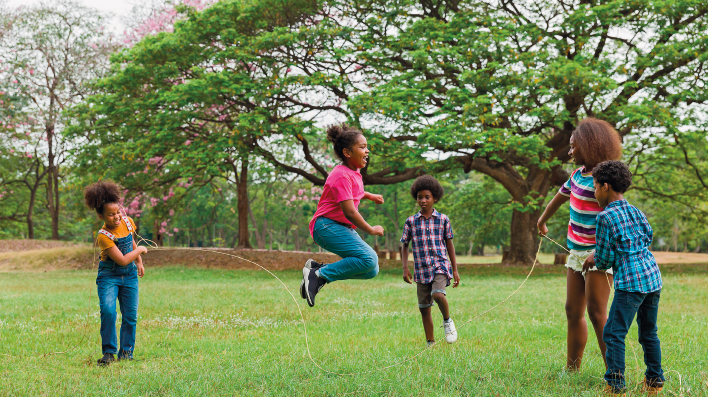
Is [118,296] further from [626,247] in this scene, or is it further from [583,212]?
[626,247]

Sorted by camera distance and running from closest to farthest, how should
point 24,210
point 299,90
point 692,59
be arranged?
point 692,59 < point 299,90 < point 24,210

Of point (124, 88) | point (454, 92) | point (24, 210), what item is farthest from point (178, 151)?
point (24, 210)

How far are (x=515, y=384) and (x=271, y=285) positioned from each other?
11688mm

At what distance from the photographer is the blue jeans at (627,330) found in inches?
158

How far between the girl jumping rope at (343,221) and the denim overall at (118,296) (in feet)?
6.97

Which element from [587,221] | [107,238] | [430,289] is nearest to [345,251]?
[430,289]

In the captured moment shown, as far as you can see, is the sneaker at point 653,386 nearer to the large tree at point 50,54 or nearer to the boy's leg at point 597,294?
the boy's leg at point 597,294

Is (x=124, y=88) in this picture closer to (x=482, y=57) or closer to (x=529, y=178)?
(x=482, y=57)

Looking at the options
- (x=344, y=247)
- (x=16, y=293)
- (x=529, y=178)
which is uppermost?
(x=529, y=178)

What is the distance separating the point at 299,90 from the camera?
19.8 meters

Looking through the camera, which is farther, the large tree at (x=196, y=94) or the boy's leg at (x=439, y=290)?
the large tree at (x=196, y=94)

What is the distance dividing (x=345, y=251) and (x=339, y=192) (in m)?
0.52

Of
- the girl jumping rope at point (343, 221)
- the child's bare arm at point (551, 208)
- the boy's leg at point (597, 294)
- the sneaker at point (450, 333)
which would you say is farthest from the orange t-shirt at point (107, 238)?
the boy's leg at point (597, 294)

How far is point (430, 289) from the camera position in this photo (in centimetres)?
632
